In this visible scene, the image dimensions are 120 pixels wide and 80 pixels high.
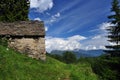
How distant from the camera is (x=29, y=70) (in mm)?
23594

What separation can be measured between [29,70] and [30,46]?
529cm

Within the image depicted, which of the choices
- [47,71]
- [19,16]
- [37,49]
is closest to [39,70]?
[47,71]

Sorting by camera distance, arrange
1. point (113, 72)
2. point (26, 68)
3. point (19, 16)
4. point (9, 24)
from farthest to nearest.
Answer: point (19, 16)
point (113, 72)
point (9, 24)
point (26, 68)

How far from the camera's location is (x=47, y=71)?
80.9ft

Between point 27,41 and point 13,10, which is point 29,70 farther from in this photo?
point 13,10

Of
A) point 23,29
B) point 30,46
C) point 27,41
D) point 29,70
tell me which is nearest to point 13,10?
point 23,29

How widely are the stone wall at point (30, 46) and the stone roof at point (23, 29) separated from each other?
69cm

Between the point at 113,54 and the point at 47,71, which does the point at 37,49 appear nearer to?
the point at 47,71

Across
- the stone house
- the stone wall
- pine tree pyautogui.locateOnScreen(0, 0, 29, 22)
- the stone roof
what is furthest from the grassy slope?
pine tree pyautogui.locateOnScreen(0, 0, 29, 22)

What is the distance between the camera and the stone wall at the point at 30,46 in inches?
1112

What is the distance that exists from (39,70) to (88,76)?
5624mm

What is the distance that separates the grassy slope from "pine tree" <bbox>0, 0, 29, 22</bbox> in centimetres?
2209

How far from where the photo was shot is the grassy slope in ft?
72.3

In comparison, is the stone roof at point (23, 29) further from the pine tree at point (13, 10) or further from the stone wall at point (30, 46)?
the pine tree at point (13, 10)
